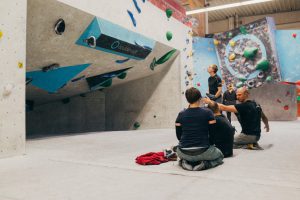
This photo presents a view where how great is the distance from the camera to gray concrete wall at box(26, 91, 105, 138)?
10062 millimetres

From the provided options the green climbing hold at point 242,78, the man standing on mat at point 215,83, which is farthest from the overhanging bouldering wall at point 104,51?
the green climbing hold at point 242,78

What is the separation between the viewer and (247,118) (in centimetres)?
466

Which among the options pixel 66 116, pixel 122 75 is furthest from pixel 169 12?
pixel 66 116

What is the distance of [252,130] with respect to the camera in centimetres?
469

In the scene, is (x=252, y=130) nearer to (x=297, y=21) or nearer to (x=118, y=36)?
(x=118, y=36)

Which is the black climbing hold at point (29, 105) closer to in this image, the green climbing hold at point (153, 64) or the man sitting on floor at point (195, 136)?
the green climbing hold at point (153, 64)

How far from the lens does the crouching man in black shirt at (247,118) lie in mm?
4477

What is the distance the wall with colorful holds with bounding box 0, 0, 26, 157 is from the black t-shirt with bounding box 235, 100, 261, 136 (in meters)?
3.20

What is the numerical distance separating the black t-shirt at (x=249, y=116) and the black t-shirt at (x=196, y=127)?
1389 millimetres

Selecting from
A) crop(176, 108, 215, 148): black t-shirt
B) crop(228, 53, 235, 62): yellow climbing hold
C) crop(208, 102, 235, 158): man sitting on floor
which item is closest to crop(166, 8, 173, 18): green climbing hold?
crop(208, 102, 235, 158): man sitting on floor

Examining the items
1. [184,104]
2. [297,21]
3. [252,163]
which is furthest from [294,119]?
[252,163]

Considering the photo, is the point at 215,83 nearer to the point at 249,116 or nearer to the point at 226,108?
the point at 249,116

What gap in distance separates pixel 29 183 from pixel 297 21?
20320 mm

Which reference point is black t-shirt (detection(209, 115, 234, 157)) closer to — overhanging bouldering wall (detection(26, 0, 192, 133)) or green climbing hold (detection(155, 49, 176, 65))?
overhanging bouldering wall (detection(26, 0, 192, 133))
